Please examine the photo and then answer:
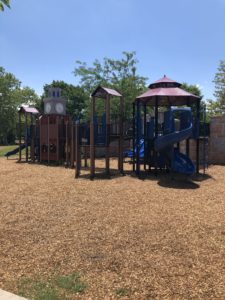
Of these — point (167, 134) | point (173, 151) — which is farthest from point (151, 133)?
point (173, 151)

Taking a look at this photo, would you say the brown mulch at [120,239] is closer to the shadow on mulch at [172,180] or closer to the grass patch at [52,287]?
the grass patch at [52,287]

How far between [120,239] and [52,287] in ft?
5.57

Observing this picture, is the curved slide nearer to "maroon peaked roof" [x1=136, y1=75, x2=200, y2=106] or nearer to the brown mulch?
"maroon peaked roof" [x1=136, y1=75, x2=200, y2=106]

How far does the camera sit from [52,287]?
3.60 meters

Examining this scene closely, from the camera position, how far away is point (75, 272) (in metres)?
3.99

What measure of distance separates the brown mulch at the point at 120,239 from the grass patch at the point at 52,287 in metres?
0.10

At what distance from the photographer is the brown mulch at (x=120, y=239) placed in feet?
12.2

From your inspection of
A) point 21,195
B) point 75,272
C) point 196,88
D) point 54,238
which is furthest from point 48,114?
point 196,88

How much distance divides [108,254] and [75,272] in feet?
2.18

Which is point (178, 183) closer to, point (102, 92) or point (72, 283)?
point (102, 92)

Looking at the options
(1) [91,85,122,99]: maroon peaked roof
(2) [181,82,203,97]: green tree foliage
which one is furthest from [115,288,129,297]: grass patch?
(2) [181,82,203,97]: green tree foliage

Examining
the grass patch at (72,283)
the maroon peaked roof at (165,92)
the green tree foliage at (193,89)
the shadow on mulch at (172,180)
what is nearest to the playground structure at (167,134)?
the maroon peaked roof at (165,92)

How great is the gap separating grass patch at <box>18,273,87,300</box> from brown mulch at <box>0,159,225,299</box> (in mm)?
101

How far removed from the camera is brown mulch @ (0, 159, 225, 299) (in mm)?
3723
